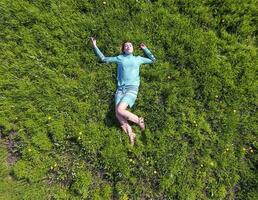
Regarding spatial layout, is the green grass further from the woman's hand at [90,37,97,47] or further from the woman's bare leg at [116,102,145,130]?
the woman's bare leg at [116,102,145,130]

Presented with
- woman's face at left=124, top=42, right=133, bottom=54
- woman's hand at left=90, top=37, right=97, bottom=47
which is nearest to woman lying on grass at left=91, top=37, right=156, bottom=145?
woman's face at left=124, top=42, right=133, bottom=54

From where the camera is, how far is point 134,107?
605 centimetres

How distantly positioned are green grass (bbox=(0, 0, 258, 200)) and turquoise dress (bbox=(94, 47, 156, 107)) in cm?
14

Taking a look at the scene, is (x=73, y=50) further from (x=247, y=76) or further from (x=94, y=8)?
(x=247, y=76)

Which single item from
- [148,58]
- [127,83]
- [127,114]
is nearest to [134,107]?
[127,114]

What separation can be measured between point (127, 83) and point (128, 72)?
201 millimetres

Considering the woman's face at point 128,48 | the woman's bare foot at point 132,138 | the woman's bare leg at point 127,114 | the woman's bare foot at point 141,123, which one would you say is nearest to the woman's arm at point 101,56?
the woman's face at point 128,48

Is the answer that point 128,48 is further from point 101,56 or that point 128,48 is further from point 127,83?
point 127,83

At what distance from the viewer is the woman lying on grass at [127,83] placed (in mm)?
5809

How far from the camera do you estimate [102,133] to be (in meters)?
5.99

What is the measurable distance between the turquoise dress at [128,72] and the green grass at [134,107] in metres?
0.14

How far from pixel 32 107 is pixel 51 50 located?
1.14m

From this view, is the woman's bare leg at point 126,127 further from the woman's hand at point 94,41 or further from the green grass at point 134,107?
the woman's hand at point 94,41

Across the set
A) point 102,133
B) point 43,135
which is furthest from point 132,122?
point 43,135
